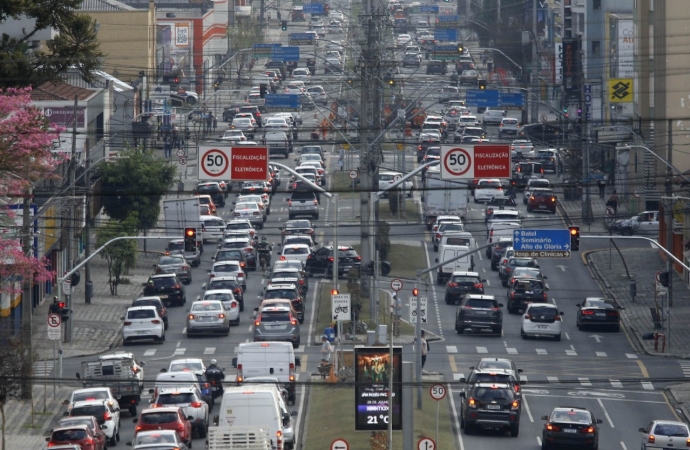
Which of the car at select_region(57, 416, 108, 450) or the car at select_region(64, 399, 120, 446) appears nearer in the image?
the car at select_region(57, 416, 108, 450)

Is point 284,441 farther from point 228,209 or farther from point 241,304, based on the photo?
point 228,209

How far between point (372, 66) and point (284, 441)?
28.7 m

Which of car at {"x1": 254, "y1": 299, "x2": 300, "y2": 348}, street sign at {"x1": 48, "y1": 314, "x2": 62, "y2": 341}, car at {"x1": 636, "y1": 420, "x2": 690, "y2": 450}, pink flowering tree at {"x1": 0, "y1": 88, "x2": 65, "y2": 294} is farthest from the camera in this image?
car at {"x1": 254, "y1": 299, "x2": 300, "y2": 348}

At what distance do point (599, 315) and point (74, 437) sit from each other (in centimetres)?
2591

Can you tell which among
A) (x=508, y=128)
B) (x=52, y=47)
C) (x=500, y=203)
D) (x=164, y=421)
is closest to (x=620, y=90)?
(x=500, y=203)

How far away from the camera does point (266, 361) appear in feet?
148

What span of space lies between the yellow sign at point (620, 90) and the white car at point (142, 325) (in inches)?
1343

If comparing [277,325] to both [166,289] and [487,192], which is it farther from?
[487,192]

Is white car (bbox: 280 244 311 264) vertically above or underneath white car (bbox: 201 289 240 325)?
above

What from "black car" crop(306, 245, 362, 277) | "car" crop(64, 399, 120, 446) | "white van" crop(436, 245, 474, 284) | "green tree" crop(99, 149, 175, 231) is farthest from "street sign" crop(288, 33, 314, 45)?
"car" crop(64, 399, 120, 446)

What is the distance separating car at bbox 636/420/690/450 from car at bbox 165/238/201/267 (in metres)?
32.8

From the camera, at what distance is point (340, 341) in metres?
48.5

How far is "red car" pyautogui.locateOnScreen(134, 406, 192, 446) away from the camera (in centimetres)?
3872

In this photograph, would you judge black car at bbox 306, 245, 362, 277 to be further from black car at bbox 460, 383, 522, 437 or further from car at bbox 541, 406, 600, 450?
car at bbox 541, 406, 600, 450
